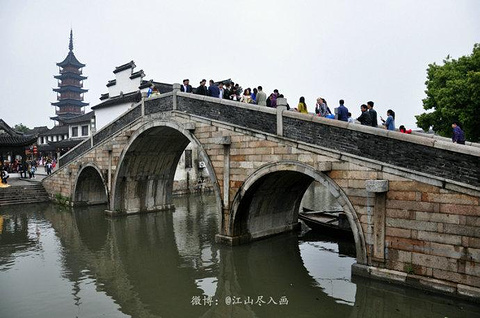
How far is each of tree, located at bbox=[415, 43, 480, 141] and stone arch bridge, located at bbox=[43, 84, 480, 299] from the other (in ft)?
35.4

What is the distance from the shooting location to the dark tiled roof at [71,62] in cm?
5972

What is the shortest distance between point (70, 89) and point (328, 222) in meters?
55.9

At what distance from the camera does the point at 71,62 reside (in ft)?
197

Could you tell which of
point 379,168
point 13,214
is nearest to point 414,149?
point 379,168

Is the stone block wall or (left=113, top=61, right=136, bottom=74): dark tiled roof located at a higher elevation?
(left=113, top=61, right=136, bottom=74): dark tiled roof

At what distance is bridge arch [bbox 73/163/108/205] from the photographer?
69.9ft

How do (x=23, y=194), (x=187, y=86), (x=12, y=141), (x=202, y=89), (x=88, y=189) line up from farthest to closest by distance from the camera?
1. (x=12, y=141)
2. (x=23, y=194)
3. (x=88, y=189)
4. (x=187, y=86)
5. (x=202, y=89)

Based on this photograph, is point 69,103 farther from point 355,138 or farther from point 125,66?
point 355,138

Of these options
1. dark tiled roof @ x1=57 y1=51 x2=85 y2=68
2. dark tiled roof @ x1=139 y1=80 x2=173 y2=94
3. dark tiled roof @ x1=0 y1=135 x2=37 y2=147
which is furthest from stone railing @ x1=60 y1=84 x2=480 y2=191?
dark tiled roof @ x1=57 y1=51 x2=85 y2=68

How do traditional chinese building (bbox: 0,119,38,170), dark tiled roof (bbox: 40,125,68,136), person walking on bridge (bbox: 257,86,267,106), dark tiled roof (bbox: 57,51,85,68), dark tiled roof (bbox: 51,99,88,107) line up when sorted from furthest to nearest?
dark tiled roof (bbox: 57,51,85,68)
dark tiled roof (bbox: 51,99,88,107)
dark tiled roof (bbox: 40,125,68,136)
traditional chinese building (bbox: 0,119,38,170)
person walking on bridge (bbox: 257,86,267,106)

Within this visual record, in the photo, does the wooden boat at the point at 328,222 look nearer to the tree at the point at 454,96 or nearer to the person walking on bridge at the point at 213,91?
the person walking on bridge at the point at 213,91

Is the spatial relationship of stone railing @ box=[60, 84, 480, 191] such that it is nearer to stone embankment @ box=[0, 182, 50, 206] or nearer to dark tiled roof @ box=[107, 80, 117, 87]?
stone embankment @ box=[0, 182, 50, 206]

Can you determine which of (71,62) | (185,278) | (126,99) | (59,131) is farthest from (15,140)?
(71,62)

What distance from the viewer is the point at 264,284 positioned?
9.43 meters
